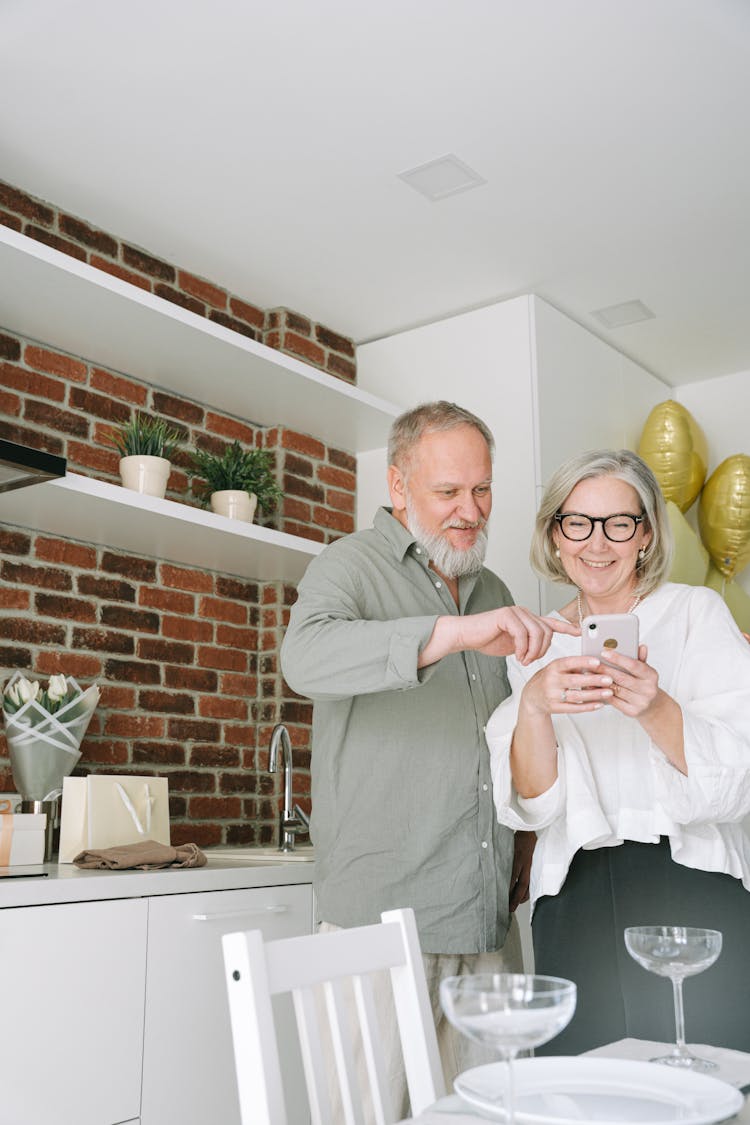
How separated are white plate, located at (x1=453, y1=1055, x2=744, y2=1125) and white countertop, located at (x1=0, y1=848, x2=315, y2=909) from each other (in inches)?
42.5

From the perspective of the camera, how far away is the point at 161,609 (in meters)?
3.12

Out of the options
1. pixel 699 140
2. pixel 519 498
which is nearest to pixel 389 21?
pixel 699 140

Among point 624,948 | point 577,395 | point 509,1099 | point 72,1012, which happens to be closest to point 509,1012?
point 509,1099

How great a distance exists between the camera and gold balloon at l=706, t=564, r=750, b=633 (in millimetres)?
3631

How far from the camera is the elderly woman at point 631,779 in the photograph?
1.66 metres

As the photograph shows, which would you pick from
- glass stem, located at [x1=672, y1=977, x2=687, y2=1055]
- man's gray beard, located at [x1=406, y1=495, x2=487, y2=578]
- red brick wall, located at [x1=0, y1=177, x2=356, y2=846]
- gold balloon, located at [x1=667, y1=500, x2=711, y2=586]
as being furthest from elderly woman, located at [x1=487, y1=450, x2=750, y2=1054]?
gold balloon, located at [x1=667, y1=500, x2=711, y2=586]

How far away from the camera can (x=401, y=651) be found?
6.03 feet

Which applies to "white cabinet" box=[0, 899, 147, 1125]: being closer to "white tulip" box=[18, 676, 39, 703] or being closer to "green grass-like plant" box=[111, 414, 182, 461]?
"white tulip" box=[18, 676, 39, 703]

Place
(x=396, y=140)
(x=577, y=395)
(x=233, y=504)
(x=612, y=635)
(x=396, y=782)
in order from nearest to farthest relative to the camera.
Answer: (x=612, y=635) → (x=396, y=782) → (x=396, y=140) → (x=233, y=504) → (x=577, y=395)

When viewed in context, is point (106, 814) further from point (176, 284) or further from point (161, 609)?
point (176, 284)

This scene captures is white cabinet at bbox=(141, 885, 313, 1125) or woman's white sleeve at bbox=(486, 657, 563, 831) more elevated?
woman's white sleeve at bbox=(486, 657, 563, 831)

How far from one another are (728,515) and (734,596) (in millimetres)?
279

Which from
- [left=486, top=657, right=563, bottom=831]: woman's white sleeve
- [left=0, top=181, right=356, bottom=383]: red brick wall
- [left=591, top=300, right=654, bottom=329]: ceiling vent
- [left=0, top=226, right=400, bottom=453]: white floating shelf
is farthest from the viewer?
[left=591, top=300, right=654, bottom=329]: ceiling vent

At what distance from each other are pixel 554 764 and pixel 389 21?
4.99 feet
